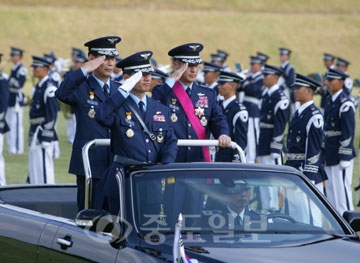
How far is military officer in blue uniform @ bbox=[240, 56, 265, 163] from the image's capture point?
59.9 ft

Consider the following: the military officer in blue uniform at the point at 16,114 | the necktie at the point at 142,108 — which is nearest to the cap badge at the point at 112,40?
the necktie at the point at 142,108

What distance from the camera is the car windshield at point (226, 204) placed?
21.7 ft

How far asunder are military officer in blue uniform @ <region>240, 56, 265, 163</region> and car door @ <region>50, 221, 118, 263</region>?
10.0 m

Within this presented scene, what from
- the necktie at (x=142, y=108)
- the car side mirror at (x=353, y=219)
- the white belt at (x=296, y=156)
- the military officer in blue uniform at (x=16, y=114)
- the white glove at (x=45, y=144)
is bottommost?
the military officer in blue uniform at (x=16, y=114)

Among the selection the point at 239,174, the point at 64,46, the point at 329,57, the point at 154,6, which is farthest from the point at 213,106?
the point at 154,6

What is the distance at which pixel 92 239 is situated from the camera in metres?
6.67

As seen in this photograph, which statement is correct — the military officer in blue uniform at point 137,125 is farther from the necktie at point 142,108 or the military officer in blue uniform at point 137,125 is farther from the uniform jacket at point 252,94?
the uniform jacket at point 252,94

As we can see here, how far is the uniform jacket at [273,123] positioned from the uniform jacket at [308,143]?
8.08ft

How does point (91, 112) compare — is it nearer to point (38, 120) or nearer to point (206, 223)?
point (206, 223)

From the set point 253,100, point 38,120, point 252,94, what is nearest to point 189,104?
point 38,120

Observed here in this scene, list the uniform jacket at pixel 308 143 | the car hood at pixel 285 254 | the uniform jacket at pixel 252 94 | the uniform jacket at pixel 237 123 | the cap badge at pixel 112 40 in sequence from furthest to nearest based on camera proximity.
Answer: the uniform jacket at pixel 252 94
the uniform jacket at pixel 237 123
the uniform jacket at pixel 308 143
the cap badge at pixel 112 40
the car hood at pixel 285 254

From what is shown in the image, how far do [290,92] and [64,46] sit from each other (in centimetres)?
3439

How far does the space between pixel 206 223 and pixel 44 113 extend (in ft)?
28.6

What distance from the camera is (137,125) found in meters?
7.89
